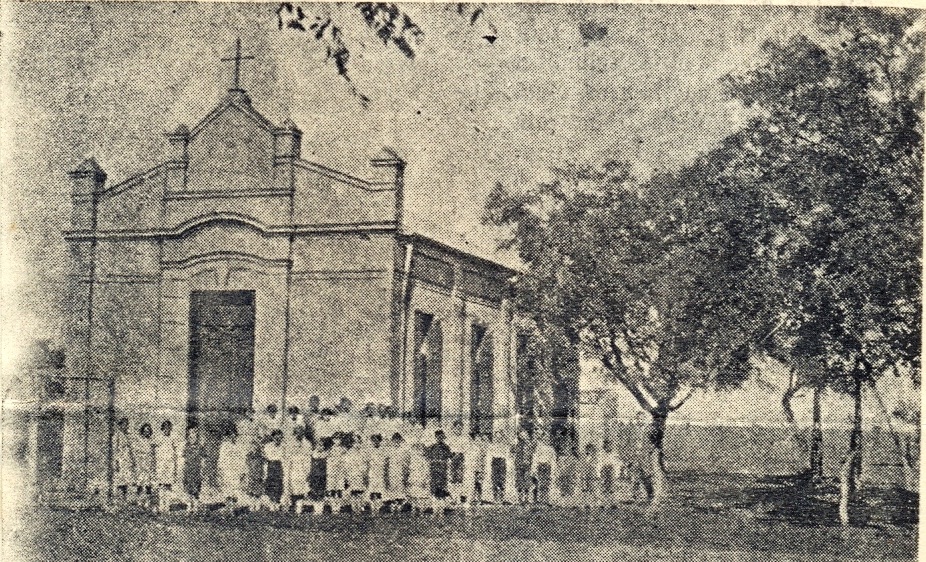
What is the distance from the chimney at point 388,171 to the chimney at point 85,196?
3.93 ft

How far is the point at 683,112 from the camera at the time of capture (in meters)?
4.12

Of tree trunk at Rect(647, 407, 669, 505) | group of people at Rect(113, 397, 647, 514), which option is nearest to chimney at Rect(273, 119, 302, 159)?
group of people at Rect(113, 397, 647, 514)

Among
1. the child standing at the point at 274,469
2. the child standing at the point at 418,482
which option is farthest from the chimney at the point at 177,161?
the child standing at the point at 418,482

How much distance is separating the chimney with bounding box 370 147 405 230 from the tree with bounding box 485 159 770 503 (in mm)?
384

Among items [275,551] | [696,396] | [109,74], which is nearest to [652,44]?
[696,396]

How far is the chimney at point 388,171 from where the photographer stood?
4.14m

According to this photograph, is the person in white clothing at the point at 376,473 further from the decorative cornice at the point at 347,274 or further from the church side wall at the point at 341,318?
the decorative cornice at the point at 347,274

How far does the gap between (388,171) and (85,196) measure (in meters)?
1.31

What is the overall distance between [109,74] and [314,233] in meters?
1.13

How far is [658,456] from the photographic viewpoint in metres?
4.09

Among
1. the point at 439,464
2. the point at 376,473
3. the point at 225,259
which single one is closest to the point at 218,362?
the point at 225,259

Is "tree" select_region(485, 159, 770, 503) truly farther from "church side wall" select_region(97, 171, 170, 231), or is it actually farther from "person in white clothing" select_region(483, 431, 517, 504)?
"church side wall" select_region(97, 171, 170, 231)

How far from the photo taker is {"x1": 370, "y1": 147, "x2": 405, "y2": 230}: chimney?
414cm

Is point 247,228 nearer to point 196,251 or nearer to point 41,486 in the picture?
point 196,251
